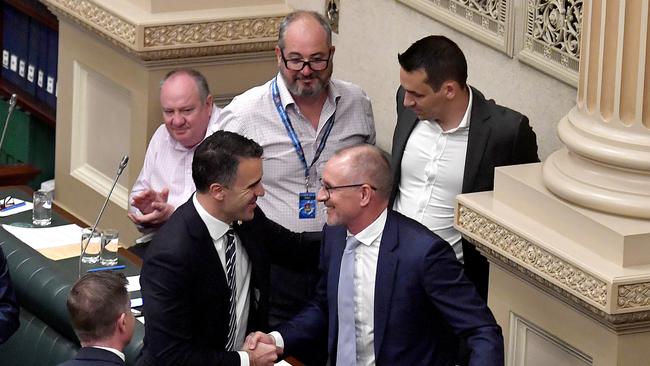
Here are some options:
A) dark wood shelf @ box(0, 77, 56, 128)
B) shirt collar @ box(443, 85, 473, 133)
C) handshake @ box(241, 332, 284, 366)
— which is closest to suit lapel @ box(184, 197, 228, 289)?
handshake @ box(241, 332, 284, 366)

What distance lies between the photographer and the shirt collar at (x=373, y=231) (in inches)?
186

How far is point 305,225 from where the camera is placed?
5777 millimetres

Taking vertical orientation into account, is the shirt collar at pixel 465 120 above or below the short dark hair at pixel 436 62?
below

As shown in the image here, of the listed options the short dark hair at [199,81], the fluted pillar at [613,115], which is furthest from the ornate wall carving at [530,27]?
the short dark hair at [199,81]

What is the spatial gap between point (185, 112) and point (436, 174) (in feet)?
4.50

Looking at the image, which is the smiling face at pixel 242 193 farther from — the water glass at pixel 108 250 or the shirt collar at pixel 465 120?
the water glass at pixel 108 250

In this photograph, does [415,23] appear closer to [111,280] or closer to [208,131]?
[208,131]

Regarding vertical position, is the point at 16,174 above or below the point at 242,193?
below

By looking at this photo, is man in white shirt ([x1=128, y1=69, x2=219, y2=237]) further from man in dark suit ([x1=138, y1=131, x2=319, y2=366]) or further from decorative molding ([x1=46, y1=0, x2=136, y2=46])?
man in dark suit ([x1=138, y1=131, x2=319, y2=366])

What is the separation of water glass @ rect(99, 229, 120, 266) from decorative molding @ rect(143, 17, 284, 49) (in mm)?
1206

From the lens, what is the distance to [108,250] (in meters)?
6.02

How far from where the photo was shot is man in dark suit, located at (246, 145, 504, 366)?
4562 mm

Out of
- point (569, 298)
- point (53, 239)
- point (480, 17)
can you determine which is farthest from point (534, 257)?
point (53, 239)

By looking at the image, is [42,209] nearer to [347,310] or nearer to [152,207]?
[152,207]
